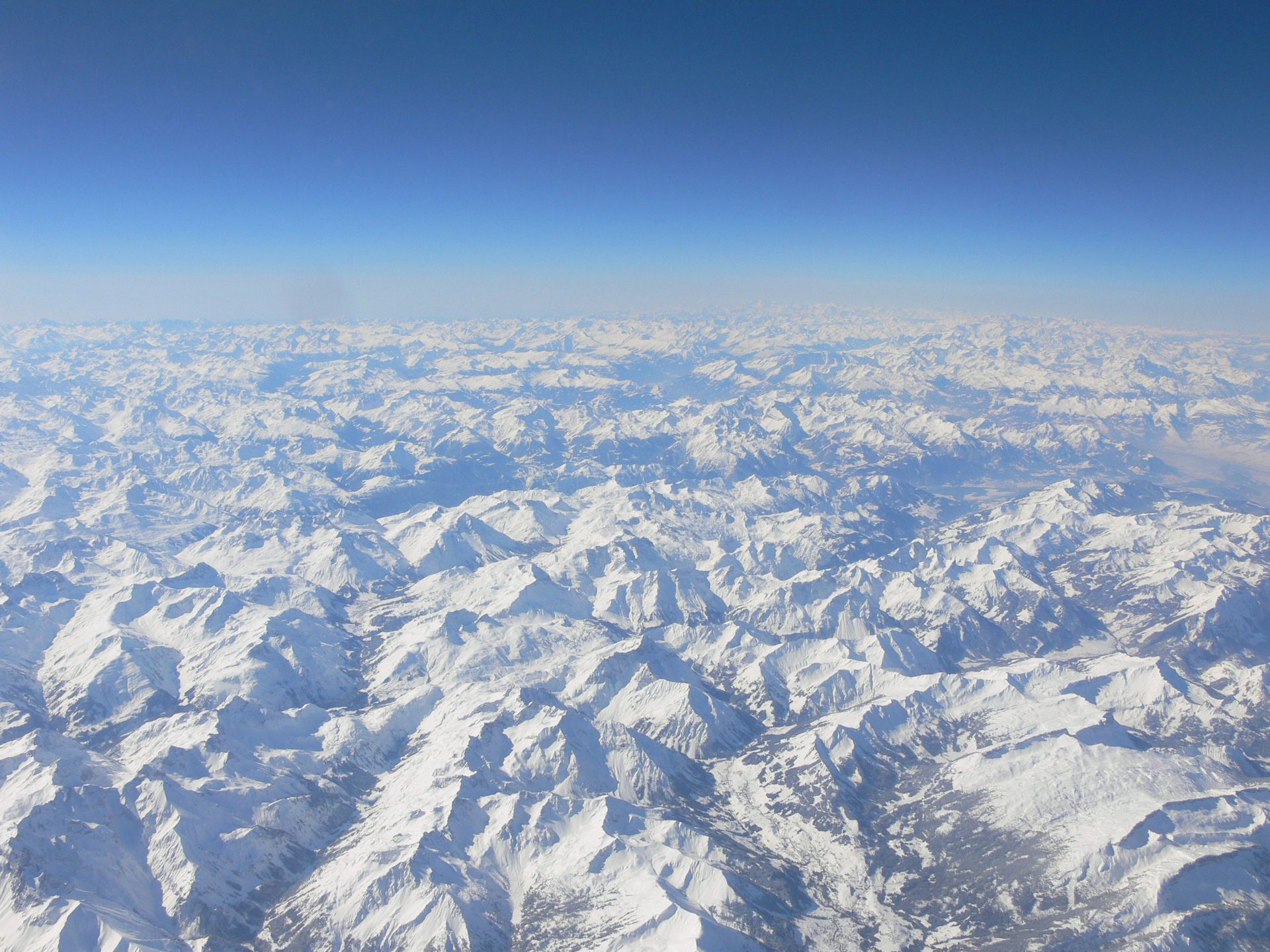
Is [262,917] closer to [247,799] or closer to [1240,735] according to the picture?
[247,799]

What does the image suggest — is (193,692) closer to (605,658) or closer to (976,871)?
(605,658)

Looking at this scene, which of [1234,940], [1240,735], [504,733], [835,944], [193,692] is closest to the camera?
[1234,940]

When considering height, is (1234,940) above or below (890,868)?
above

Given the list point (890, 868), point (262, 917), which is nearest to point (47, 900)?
point (262, 917)

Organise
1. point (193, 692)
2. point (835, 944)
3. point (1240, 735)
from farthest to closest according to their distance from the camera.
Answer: point (193, 692), point (1240, 735), point (835, 944)

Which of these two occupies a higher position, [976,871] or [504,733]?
[504,733]

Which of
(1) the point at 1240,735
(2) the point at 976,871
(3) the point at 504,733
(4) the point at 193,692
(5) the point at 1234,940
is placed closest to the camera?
(5) the point at 1234,940

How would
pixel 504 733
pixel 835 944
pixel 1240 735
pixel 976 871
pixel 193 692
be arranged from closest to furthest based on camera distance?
pixel 835 944
pixel 976 871
pixel 504 733
pixel 1240 735
pixel 193 692

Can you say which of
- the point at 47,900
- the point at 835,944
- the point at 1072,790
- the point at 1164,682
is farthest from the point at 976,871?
the point at 47,900

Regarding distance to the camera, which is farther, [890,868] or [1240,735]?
[1240,735]
